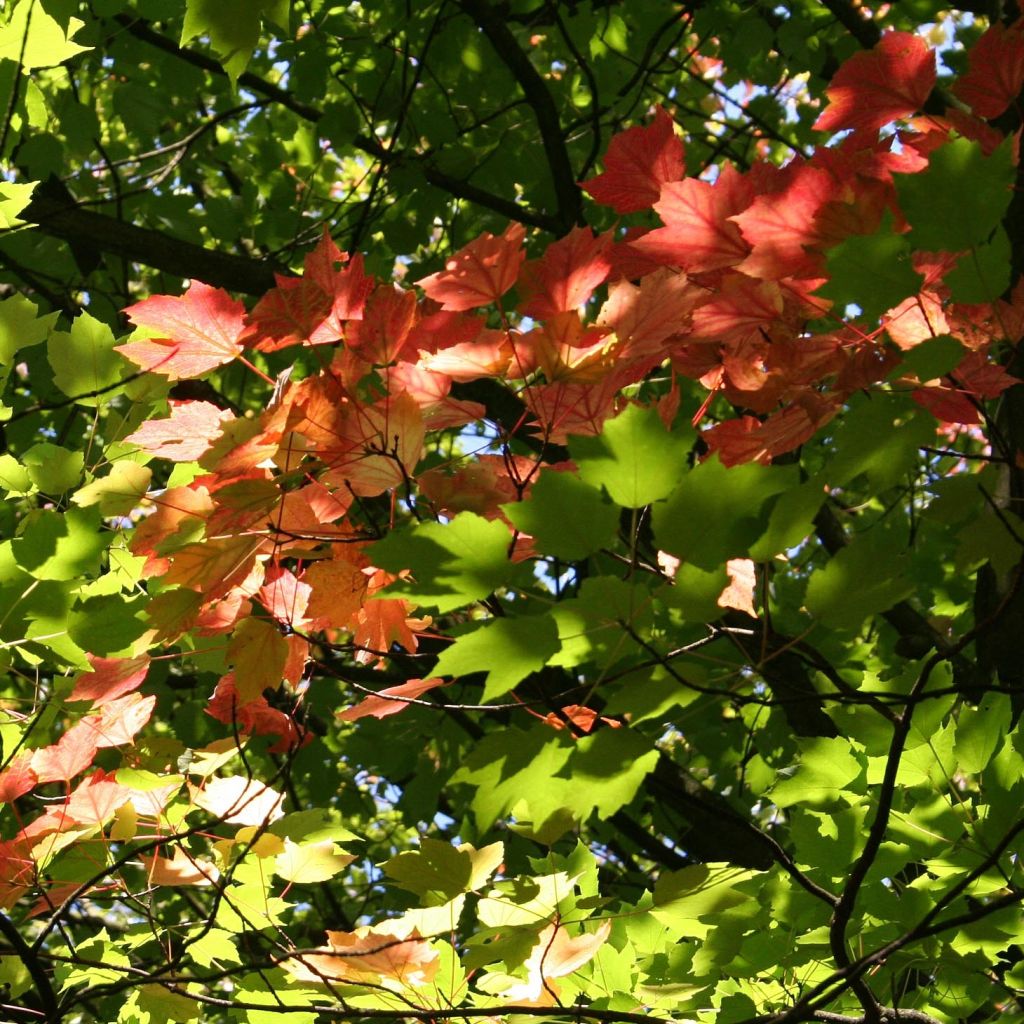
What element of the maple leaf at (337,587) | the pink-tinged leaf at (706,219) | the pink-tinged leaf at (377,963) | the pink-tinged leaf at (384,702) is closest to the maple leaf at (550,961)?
the pink-tinged leaf at (377,963)

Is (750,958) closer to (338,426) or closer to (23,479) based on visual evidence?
(338,426)

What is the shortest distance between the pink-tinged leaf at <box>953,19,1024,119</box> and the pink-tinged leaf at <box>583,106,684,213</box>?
324 millimetres

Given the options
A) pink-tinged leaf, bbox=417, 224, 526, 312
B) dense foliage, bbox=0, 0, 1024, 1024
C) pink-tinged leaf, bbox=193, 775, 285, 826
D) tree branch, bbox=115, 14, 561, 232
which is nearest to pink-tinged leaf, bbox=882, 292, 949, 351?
dense foliage, bbox=0, 0, 1024, 1024

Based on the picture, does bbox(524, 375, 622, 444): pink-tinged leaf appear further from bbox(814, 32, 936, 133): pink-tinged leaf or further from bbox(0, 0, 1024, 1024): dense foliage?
bbox(814, 32, 936, 133): pink-tinged leaf

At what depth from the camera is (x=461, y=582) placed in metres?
0.79

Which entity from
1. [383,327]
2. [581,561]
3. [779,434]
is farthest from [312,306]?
[779,434]

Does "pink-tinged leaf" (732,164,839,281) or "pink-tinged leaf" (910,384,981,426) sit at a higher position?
"pink-tinged leaf" (732,164,839,281)

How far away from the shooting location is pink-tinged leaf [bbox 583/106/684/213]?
1242 mm

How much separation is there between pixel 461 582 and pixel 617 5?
10.8 feet

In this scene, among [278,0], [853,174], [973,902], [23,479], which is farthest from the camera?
[23,479]

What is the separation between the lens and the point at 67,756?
1473 mm

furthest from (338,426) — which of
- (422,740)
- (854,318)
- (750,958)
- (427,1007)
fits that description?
(422,740)

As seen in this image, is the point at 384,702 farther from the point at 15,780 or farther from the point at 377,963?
the point at 15,780

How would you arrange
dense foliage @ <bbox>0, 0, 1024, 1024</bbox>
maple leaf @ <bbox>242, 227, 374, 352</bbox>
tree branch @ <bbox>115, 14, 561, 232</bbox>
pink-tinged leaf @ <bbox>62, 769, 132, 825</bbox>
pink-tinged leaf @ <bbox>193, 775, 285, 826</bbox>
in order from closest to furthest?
dense foliage @ <bbox>0, 0, 1024, 1024</bbox> < maple leaf @ <bbox>242, 227, 374, 352</bbox> < pink-tinged leaf @ <bbox>62, 769, 132, 825</bbox> < pink-tinged leaf @ <bbox>193, 775, 285, 826</bbox> < tree branch @ <bbox>115, 14, 561, 232</bbox>
